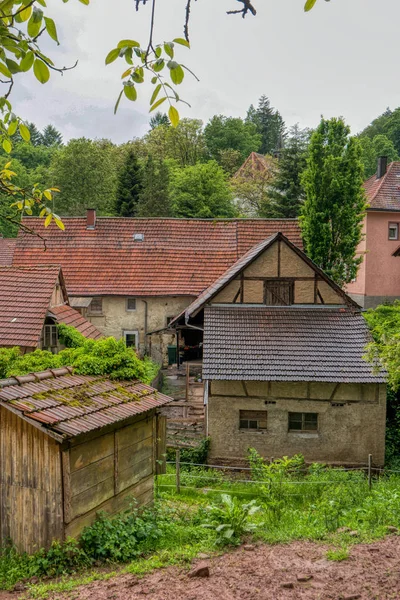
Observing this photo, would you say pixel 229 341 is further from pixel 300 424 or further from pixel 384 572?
pixel 384 572

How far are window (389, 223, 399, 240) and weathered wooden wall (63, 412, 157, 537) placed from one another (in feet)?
71.5

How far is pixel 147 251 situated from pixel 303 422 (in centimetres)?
1419

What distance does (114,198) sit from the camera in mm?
39750

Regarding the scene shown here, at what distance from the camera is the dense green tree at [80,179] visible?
40188 millimetres

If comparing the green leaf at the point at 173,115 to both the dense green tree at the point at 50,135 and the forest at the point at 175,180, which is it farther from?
the dense green tree at the point at 50,135

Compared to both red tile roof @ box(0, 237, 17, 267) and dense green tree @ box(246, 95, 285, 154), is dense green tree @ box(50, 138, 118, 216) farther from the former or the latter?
dense green tree @ box(246, 95, 285, 154)

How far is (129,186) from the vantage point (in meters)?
38.6

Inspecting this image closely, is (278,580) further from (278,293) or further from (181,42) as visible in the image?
(278,293)

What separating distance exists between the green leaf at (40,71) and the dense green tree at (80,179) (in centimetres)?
3835

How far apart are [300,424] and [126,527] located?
761 cm

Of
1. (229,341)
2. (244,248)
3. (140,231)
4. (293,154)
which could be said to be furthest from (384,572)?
(293,154)

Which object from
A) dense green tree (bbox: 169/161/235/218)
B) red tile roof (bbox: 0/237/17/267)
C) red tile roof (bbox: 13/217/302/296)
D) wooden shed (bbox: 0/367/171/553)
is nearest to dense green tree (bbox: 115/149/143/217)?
dense green tree (bbox: 169/161/235/218)

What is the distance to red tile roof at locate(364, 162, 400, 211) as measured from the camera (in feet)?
88.3

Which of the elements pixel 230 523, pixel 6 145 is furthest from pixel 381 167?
pixel 6 145
